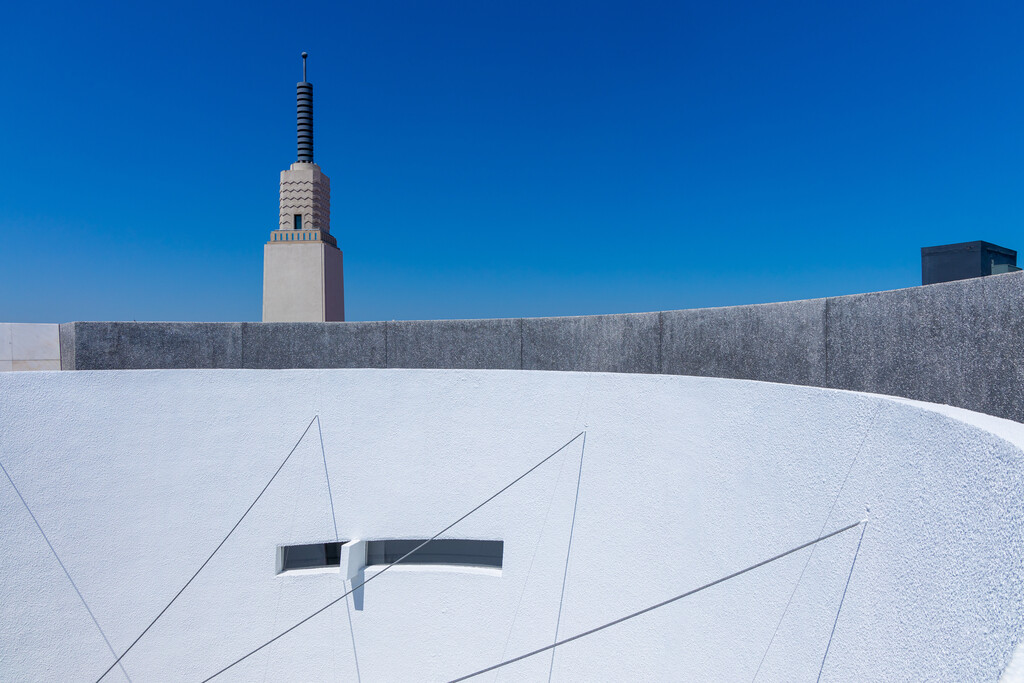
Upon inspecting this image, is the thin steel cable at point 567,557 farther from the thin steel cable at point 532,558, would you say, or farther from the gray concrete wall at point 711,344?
the gray concrete wall at point 711,344

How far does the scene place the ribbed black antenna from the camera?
1513cm

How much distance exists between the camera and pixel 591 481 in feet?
16.8

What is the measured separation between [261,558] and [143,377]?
240 cm

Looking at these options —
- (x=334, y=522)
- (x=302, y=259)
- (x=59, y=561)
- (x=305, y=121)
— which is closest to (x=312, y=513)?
(x=334, y=522)

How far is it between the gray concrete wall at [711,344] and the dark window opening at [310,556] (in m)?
2.18

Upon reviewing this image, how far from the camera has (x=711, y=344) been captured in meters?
4.99

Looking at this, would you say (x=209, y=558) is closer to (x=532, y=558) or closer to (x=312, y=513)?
(x=312, y=513)

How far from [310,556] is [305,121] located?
42.4 ft

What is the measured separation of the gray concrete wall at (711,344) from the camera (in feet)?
9.12

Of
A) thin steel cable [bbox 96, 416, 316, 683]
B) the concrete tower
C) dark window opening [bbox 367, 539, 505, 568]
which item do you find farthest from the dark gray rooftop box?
the concrete tower

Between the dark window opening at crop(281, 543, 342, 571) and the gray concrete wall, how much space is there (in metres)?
2.18

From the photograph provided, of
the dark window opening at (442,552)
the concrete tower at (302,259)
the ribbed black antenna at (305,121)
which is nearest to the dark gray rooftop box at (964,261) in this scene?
the dark window opening at (442,552)

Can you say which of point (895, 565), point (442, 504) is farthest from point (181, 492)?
point (895, 565)

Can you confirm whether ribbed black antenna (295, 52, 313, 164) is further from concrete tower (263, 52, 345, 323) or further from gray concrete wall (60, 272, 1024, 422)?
gray concrete wall (60, 272, 1024, 422)
